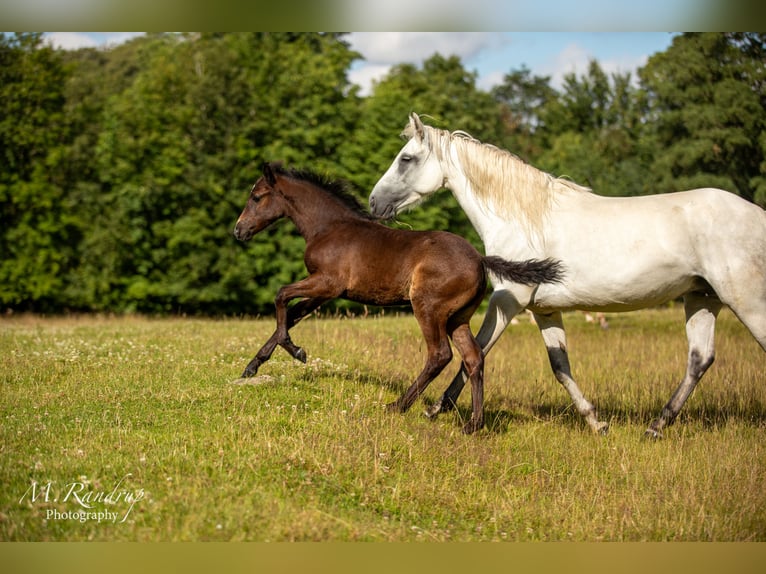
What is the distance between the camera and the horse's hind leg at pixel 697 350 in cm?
782

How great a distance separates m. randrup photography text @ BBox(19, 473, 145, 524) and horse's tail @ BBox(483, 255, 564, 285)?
3.75 metres

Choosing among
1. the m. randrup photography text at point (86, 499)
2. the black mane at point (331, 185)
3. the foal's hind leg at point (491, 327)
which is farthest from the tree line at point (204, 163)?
the m. randrup photography text at point (86, 499)

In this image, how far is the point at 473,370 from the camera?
7.11 meters

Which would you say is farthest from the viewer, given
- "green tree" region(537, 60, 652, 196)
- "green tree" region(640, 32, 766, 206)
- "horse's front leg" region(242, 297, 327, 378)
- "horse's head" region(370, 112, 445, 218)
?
"green tree" region(537, 60, 652, 196)

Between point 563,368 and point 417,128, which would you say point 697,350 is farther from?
point 417,128

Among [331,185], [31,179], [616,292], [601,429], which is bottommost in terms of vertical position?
[31,179]

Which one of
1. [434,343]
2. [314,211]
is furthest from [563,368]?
[314,211]

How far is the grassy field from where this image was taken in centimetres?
532

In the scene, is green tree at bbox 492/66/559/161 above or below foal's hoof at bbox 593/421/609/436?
above

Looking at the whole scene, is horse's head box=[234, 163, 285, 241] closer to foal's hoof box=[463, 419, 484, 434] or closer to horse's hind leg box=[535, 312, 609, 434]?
foal's hoof box=[463, 419, 484, 434]

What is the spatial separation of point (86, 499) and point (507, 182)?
16.2 ft

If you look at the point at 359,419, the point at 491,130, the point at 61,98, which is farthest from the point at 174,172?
the point at 359,419

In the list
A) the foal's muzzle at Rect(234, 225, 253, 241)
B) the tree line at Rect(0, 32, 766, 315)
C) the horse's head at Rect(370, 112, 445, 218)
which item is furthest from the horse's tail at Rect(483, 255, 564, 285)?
the tree line at Rect(0, 32, 766, 315)

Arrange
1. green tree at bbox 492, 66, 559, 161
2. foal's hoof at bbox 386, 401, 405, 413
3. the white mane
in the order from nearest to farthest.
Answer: foal's hoof at bbox 386, 401, 405, 413, the white mane, green tree at bbox 492, 66, 559, 161
